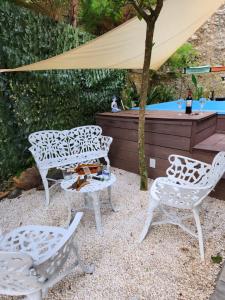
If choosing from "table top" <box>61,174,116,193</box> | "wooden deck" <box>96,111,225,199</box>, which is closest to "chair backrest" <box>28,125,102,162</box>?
→ "wooden deck" <box>96,111,225,199</box>

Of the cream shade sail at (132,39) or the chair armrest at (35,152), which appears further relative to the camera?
the chair armrest at (35,152)

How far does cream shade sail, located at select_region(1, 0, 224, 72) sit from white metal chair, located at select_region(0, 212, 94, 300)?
2021mm

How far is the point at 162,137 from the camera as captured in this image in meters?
3.19

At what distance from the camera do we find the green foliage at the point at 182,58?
21.6 ft

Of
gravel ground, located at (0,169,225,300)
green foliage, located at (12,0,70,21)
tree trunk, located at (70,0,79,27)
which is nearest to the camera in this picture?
gravel ground, located at (0,169,225,300)

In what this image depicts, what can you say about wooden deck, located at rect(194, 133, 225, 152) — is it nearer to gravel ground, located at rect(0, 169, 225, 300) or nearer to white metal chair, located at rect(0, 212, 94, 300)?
gravel ground, located at rect(0, 169, 225, 300)

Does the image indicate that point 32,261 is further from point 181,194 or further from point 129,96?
point 129,96

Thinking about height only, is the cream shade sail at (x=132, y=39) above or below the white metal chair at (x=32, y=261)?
above

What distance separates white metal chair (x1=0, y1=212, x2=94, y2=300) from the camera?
0.98 meters

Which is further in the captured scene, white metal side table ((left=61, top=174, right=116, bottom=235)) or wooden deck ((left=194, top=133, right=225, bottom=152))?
wooden deck ((left=194, top=133, right=225, bottom=152))

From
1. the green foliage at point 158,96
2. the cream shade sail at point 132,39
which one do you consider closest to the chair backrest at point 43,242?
the cream shade sail at point 132,39

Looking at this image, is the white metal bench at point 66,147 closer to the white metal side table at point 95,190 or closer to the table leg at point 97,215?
the white metal side table at point 95,190

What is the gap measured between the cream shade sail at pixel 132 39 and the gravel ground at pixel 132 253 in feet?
6.01

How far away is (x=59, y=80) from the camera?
12.1 feet
